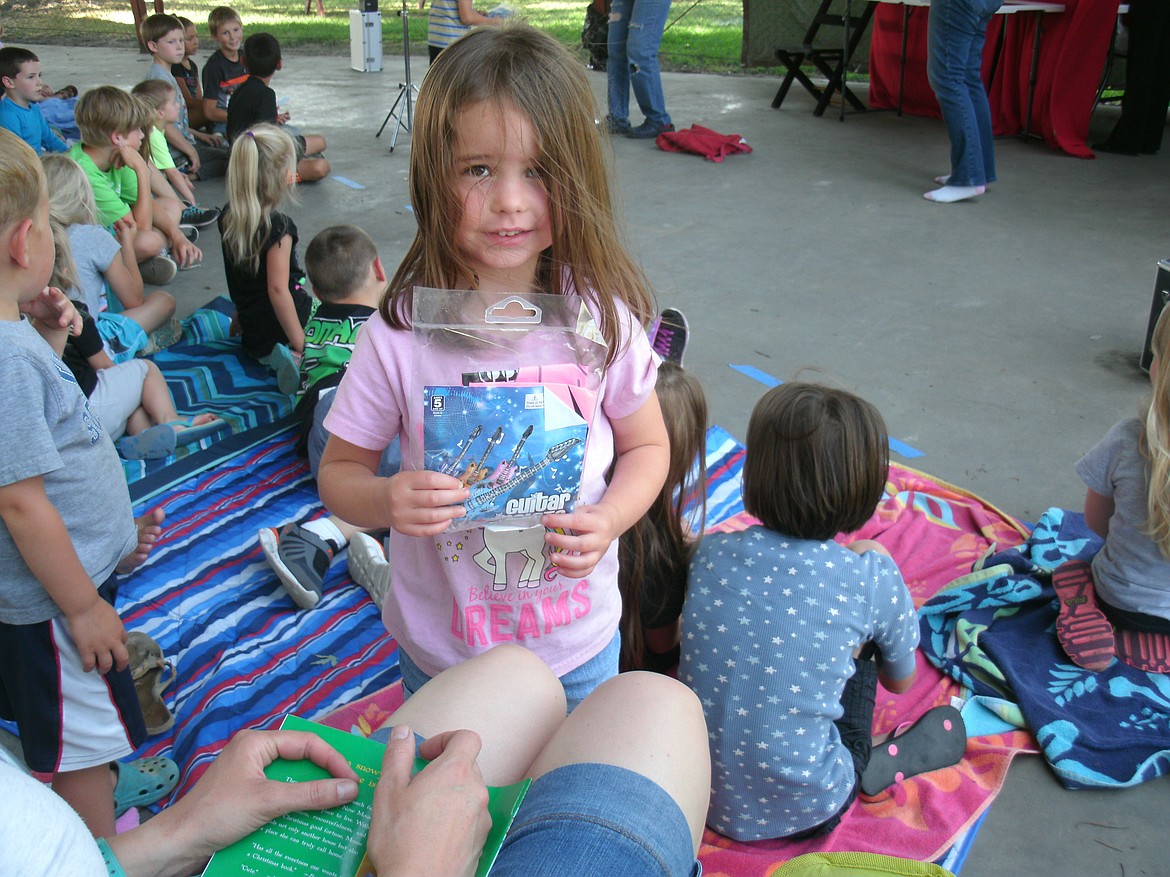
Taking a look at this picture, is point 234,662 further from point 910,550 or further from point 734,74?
point 734,74

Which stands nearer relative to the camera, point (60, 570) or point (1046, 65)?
point (60, 570)

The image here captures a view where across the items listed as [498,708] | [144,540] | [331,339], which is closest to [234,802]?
[498,708]

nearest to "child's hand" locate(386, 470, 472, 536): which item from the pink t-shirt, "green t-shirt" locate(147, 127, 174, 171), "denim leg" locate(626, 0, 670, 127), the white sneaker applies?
the pink t-shirt

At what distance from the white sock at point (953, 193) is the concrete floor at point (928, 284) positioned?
78mm

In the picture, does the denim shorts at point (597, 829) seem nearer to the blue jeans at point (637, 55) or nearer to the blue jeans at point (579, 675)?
the blue jeans at point (579, 675)

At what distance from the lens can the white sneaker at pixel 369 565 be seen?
8.89ft

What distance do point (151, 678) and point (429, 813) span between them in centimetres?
155

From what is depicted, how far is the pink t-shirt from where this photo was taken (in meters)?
1.48

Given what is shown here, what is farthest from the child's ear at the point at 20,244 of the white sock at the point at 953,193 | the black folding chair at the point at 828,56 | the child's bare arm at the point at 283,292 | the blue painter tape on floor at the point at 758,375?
the black folding chair at the point at 828,56

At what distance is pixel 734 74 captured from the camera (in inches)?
398

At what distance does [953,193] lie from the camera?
593 centimetres

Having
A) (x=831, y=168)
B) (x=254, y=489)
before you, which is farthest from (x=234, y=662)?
(x=831, y=168)

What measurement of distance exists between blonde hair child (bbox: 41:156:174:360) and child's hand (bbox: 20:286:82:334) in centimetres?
80

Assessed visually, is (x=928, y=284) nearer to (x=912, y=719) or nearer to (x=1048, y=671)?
(x=1048, y=671)
